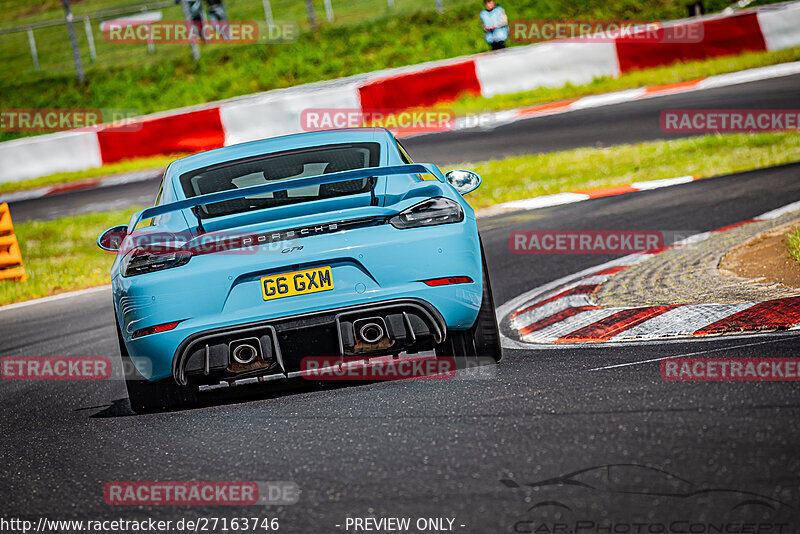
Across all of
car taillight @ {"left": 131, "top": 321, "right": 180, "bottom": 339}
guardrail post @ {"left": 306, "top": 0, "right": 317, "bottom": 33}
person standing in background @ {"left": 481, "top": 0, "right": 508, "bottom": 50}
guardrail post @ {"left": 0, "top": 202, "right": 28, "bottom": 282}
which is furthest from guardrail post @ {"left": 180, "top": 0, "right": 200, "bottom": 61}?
car taillight @ {"left": 131, "top": 321, "right": 180, "bottom": 339}

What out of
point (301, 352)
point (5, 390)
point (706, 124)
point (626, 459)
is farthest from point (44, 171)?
point (626, 459)

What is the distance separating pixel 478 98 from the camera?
56.9 ft

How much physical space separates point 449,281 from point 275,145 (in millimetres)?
1662

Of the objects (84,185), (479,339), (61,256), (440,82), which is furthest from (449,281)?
(84,185)

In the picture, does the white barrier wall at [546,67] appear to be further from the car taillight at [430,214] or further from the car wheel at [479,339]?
the car taillight at [430,214]

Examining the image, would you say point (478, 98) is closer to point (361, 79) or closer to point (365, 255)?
point (361, 79)

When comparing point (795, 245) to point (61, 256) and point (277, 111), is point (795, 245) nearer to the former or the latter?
point (61, 256)

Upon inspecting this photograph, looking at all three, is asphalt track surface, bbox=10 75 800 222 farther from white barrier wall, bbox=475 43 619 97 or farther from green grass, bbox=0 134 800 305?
white barrier wall, bbox=475 43 619 97

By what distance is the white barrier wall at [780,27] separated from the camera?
16875 millimetres

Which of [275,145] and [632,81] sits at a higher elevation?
[275,145]

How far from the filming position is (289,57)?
77.8 feet

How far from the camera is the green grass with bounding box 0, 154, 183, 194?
1736cm

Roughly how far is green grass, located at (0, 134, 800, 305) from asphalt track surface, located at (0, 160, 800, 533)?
18.3 feet

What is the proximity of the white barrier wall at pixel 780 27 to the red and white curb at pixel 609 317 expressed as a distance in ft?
38.3
